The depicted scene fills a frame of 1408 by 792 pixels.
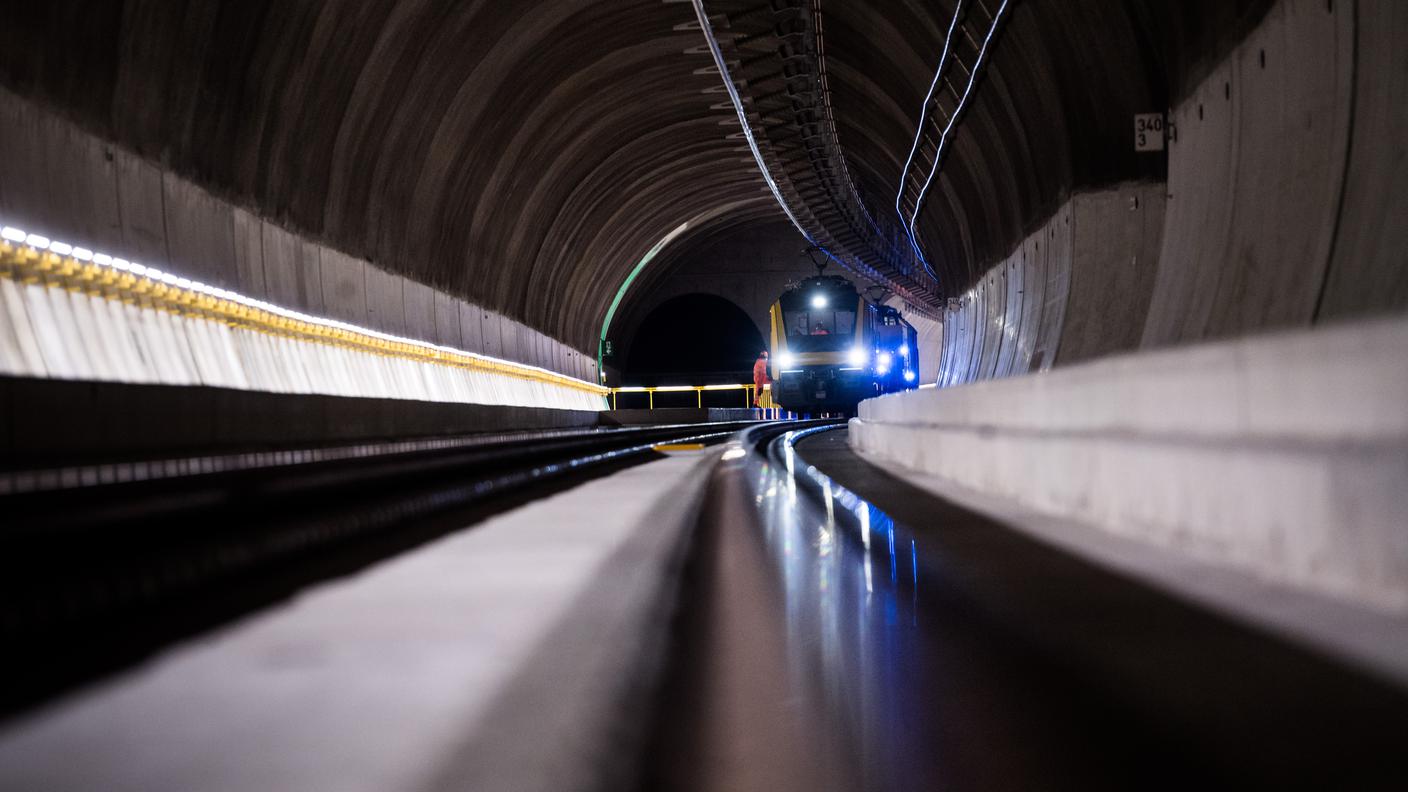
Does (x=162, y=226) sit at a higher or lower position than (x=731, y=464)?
higher

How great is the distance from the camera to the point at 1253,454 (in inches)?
148

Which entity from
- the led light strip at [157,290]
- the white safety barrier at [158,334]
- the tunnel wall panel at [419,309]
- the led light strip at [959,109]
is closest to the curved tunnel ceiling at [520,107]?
the led light strip at [959,109]

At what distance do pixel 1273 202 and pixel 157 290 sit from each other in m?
11.2

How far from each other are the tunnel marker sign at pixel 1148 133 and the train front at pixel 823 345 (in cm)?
2346

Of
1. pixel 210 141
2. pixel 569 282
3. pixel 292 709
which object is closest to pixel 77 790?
pixel 292 709

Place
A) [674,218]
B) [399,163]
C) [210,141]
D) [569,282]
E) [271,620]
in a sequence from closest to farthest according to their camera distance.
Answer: [271,620] < [210,141] < [399,163] < [569,282] < [674,218]

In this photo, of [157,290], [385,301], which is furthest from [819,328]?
[157,290]

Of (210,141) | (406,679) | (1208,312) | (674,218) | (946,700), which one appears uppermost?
(674,218)

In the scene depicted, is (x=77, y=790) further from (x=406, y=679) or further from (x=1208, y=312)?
(x=1208, y=312)

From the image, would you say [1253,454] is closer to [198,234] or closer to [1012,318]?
[198,234]

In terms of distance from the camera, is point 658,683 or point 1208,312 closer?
point 658,683

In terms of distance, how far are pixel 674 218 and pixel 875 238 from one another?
8242 mm

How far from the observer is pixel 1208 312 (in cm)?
898

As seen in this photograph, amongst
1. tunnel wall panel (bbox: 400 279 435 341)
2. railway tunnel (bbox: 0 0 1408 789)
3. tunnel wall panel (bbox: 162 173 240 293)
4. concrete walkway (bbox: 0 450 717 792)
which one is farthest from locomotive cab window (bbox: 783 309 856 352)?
concrete walkway (bbox: 0 450 717 792)
